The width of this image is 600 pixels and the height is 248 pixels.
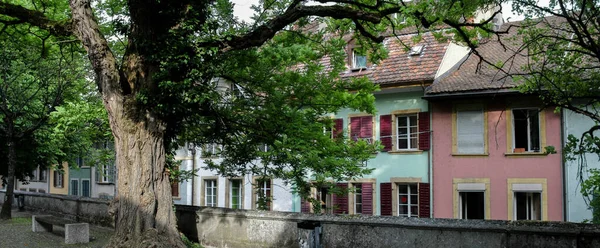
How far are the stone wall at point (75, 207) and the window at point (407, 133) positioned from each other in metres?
13.5

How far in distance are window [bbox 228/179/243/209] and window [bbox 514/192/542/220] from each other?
1433 cm

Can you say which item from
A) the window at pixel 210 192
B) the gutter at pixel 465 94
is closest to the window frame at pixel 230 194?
the window at pixel 210 192

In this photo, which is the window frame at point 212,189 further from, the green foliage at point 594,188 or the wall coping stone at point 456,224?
the green foliage at point 594,188

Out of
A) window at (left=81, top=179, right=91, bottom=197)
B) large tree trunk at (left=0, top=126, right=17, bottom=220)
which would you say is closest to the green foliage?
large tree trunk at (left=0, top=126, right=17, bottom=220)

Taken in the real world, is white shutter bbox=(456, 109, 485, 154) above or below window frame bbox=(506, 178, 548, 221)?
above

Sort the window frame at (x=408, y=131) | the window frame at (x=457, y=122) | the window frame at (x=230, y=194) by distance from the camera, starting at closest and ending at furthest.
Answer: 1. the window frame at (x=457, y=122)
2. the window frame at (x=408, y=131)
3. the window frame at (x=230, y=194)

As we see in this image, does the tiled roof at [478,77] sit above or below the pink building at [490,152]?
above

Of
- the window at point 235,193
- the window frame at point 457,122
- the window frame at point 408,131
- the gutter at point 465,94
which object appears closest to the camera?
the gutter at point 465,94

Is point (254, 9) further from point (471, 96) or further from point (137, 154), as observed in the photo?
point (471, 96)

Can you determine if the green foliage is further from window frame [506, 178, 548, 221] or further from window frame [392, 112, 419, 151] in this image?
window frame [392, 112, 419, 151]

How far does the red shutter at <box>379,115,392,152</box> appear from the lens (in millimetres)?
26891

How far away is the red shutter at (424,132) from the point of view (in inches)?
1018

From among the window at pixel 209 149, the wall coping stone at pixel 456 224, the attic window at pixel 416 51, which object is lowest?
the wall coping stone at pixel 456 224

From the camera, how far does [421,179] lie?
25.9m
